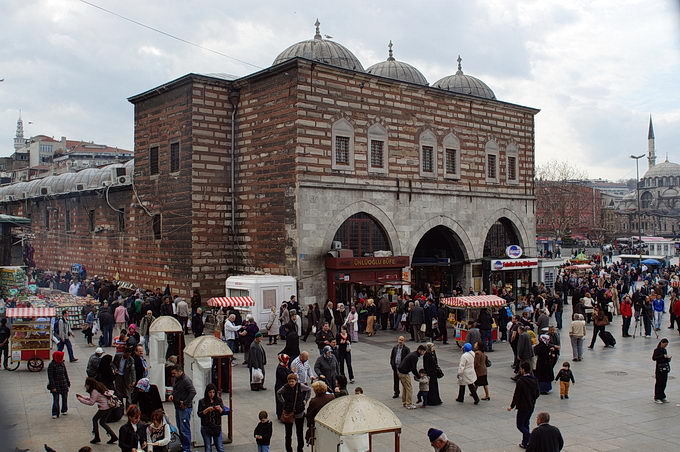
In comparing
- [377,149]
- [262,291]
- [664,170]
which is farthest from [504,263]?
[664,170]

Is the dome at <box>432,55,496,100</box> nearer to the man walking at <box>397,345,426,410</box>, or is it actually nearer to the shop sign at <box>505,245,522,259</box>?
the shop sign at <box>505,245,522,259</box>

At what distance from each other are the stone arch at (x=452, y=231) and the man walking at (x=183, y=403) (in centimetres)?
1718

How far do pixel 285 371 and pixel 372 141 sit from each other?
1585 centimetres

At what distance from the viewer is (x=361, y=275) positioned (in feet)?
80.4

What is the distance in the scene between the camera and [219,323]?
20.8 metres

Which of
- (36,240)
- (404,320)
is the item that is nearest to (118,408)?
(404,320)

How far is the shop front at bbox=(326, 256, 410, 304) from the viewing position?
2367cm

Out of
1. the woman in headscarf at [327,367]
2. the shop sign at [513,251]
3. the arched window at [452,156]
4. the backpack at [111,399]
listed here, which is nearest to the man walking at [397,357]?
the woman in headscarf at [327,367]

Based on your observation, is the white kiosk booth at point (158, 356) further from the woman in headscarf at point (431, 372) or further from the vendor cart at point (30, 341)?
the woman in headscarf at point (431, 372)

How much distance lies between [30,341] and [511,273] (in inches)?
873

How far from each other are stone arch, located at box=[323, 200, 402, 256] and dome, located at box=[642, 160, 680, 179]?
427 ft

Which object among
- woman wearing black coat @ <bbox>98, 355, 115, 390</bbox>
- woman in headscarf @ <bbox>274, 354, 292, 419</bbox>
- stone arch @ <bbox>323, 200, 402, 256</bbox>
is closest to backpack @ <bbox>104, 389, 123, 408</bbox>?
woman wearing black coat @ <bbox>98, 355, 115, 390</bbox>

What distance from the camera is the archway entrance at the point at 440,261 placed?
2934 cm

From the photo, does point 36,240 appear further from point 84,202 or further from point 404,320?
point 404,320
